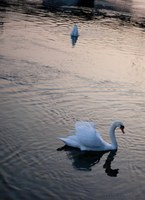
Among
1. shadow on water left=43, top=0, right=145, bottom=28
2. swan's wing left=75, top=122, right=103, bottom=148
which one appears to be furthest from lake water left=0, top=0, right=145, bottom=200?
shadow on water left=43, top=0, right=145, bottom=28

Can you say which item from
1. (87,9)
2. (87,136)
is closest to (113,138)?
(87,136)

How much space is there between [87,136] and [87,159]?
682mm

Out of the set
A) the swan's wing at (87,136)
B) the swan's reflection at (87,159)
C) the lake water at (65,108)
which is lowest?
the swan's reflection at (87,159)

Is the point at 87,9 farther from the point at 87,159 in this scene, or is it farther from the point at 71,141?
the point at 87,159

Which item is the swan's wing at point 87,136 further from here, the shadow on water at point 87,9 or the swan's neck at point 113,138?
the shadow on water at point 87,9

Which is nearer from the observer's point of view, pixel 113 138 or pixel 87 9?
pixel 113 138

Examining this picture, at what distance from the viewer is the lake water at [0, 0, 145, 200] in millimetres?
10703

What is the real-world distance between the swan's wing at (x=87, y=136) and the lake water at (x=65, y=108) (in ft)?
1.12

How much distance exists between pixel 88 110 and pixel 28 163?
16.7 ft

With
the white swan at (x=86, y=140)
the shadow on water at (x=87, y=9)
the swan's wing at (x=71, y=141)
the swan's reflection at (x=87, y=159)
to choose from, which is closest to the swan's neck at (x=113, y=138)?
the white swan at (x=86, y=140)

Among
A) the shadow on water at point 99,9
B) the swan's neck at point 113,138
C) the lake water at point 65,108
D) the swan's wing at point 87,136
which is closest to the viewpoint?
the lake water at point 65,108

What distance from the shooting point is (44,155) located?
11.9 metres

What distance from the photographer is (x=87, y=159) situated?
12.4 m

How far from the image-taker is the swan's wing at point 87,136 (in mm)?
12602
